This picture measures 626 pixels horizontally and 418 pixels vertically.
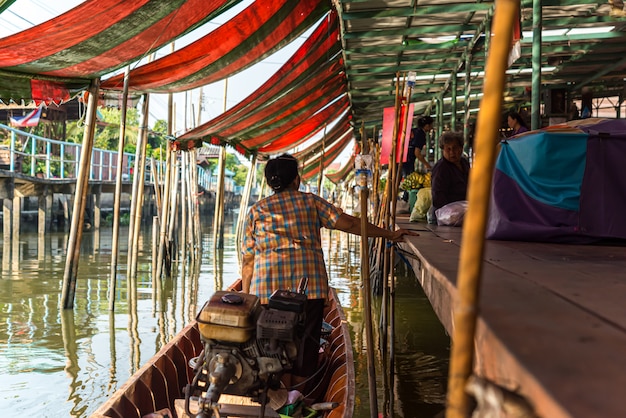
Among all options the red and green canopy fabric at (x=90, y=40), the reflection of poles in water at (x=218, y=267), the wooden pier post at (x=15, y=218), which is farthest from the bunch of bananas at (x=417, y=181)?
the wooden pier post at (x=15, y=218)

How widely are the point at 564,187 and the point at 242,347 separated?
6.63 ft

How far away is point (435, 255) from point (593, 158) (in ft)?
Result: 4.09

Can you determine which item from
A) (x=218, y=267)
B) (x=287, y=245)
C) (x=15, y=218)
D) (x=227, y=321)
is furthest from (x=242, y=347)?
(x=15, y=218)

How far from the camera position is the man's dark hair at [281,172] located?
3.36 meters

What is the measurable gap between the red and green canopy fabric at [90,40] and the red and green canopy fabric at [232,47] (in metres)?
0.57

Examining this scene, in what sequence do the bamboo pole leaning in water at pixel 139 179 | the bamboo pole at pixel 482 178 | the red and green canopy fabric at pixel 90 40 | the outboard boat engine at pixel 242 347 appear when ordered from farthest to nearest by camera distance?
the bamboo pole leaning in water at pixel 139 179 → the red and green canopy fabric at pixel 90 40 → the outboard boat engine at pixel 242 347 → the bamboo pole at pixel 482 178

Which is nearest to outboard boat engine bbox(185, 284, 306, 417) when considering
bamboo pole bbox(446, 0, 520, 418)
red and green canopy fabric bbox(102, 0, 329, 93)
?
bamboo pole bbox(446, 0, 520, 418)

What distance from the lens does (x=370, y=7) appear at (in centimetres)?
673

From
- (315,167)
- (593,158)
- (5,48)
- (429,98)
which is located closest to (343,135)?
(315,167)

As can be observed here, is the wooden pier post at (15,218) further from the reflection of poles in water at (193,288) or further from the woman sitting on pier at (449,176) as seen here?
the woman sitting on pier at (449,176)

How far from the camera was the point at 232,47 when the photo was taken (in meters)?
6.42

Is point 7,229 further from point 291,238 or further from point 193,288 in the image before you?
point 291,238

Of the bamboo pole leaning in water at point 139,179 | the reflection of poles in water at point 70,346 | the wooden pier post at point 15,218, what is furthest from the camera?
the wooden pier post at point 15,218

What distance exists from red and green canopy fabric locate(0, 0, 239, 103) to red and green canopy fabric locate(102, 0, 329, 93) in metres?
0.57
